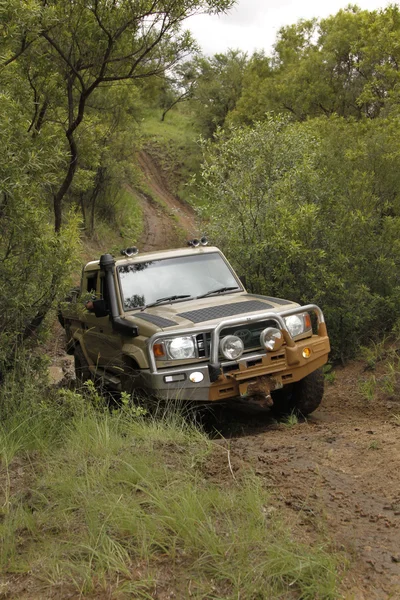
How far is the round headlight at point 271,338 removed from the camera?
226 inches

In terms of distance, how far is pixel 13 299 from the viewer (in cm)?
587

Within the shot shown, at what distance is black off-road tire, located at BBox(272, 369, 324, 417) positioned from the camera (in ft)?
20.7

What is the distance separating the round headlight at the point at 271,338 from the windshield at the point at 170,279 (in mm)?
1305

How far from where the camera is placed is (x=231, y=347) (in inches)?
221

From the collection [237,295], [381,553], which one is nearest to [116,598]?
[381,553]

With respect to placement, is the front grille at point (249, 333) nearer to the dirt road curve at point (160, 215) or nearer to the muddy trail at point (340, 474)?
the muddy trail at point (340, 474)

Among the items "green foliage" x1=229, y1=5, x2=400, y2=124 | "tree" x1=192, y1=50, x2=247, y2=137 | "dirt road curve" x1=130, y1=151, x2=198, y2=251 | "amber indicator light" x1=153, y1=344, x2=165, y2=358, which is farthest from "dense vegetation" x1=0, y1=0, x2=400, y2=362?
"tree" x1=192, y1=50, x2=247, y2=137

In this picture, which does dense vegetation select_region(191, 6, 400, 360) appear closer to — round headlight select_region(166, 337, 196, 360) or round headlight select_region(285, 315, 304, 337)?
round headlight select_region(285, 315, 304, 337)

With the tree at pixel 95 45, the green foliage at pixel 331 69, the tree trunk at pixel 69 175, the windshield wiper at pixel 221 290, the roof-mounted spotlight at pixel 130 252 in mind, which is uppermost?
the green foliage at pixel 331 69

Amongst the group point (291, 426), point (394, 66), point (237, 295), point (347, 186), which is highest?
point (394, 66)

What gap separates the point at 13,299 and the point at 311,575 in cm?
390

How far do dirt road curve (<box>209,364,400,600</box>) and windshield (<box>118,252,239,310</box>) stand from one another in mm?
1623

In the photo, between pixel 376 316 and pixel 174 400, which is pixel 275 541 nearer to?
pixel 174 400

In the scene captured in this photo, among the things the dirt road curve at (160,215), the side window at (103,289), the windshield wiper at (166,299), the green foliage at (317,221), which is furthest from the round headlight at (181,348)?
the dirt road curve at (160,215)
